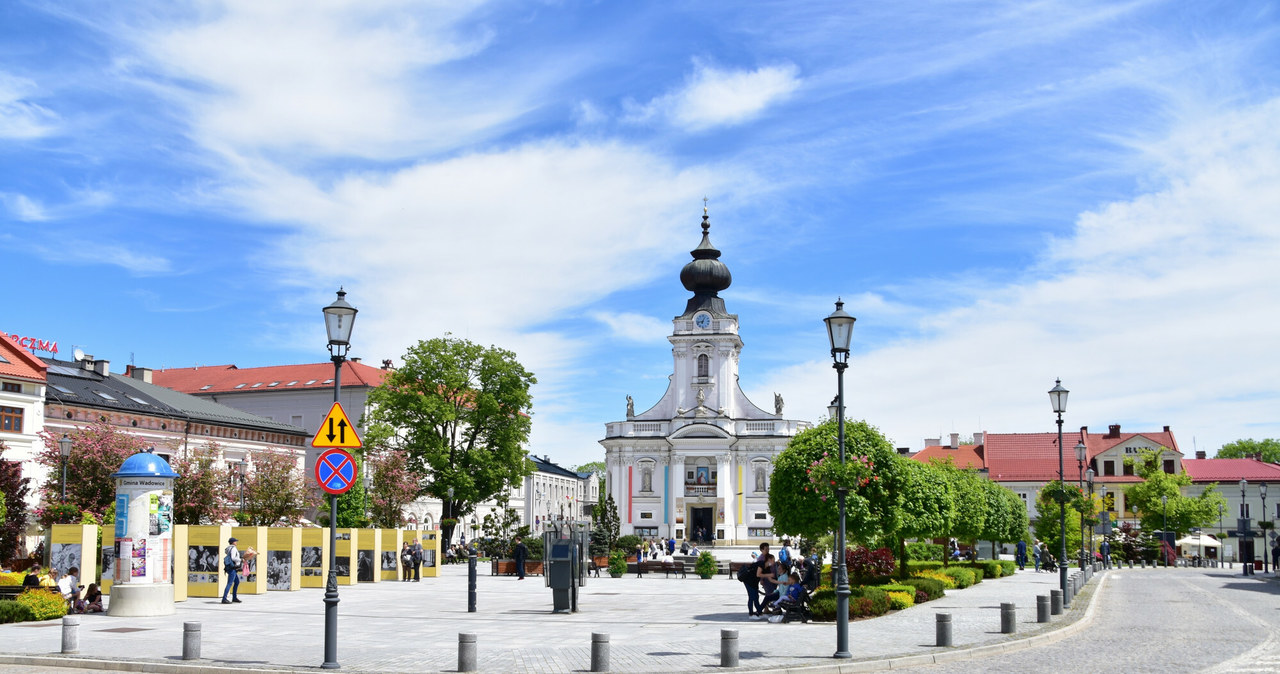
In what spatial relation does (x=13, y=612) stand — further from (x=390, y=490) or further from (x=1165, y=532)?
(x=1165, y=532)

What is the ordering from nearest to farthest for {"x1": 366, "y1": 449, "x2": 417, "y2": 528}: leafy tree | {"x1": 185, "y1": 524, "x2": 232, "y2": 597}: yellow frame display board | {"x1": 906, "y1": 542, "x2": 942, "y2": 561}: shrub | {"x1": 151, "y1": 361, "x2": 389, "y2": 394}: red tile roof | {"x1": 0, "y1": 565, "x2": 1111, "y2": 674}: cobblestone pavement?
{"x1": 0, "y1": 565, "x2": 1111, "y2": 674}: cobblestone pavement
{"x1": 185, "y1": 524, "x2": 232, "y2": 597}: yellow frame display board
{"x1": 906, "y1": 542, "x2": 942, "y2": 561}: shrub
{"x1": 366, "y1": 449, "x2": 417, "y2": 528}: leafy tree
{"x1": 151, "y1": 361, "x2": 389, "y2": 394}: red tile roof

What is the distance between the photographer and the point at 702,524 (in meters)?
93.2

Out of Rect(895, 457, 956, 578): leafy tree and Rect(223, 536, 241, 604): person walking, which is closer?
Rect(895, 457, 956, 578): leafy tree

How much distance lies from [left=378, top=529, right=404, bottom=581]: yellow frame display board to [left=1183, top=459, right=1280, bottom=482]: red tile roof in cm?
7836

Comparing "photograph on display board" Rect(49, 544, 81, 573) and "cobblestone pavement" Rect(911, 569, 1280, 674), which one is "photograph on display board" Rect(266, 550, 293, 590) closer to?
"photograph on display board" Rect(49, 544, 81, 573)

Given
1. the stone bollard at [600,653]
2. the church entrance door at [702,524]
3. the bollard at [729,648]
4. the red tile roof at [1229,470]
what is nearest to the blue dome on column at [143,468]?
the stone bollard at [600,653]

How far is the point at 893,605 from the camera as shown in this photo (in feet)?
81.6

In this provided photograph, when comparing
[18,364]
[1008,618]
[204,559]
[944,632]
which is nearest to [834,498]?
[1008,618]

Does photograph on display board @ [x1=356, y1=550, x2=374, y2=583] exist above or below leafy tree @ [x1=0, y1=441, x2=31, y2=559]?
below

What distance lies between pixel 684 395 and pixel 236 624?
74.2m

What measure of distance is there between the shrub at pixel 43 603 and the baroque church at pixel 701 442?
228 ft

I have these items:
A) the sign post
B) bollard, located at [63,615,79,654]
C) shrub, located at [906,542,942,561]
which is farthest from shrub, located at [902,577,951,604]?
bollard, located at [63,615,79,654]

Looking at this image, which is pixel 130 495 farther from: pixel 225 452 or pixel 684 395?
pixel 684 395

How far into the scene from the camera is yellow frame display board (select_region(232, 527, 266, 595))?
31.5 metres
